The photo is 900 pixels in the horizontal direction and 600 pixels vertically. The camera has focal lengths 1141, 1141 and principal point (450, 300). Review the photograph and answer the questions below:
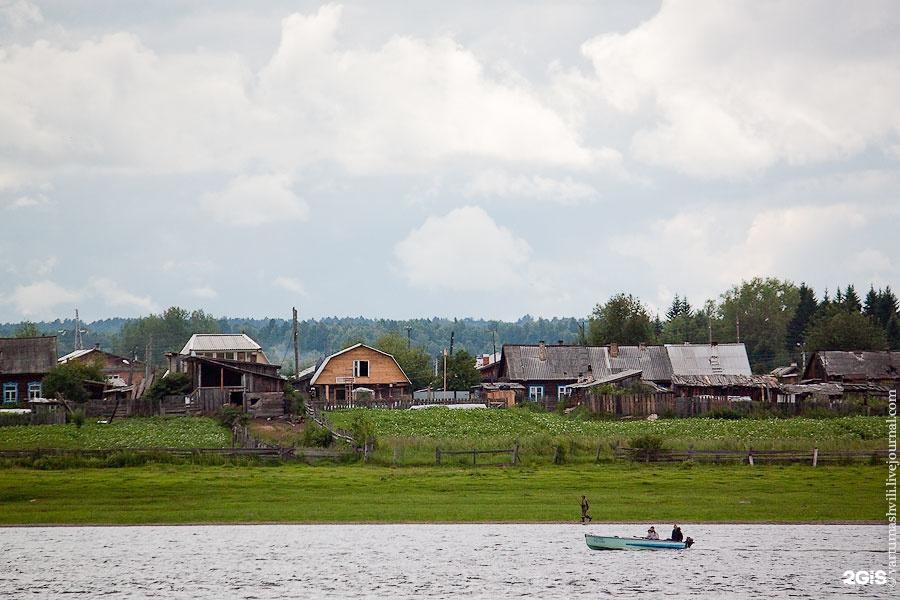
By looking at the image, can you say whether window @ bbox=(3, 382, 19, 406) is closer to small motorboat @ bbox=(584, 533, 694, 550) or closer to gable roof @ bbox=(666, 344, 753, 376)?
gable roof @ bbox=(666, 344, 753, 376)

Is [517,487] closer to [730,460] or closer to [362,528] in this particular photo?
[362,528]

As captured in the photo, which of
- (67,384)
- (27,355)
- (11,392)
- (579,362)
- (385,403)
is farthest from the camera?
(579,362)

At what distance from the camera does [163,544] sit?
43062 millimetres

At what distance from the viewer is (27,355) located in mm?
104625

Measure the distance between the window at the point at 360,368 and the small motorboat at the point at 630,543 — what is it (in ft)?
306

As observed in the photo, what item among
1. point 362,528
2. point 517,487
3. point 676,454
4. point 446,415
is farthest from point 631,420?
point 362,528

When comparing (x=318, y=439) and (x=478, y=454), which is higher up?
(x=318, y=439)

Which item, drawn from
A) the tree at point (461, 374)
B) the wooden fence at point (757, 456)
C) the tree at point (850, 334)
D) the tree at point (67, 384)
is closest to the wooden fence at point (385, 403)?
the tree at point (461, 374)

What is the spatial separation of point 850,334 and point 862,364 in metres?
36.3

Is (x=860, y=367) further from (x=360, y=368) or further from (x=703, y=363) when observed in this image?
(x=360, y=368)

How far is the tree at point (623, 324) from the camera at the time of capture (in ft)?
522

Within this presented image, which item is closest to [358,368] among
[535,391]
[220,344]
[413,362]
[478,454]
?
[220,344]

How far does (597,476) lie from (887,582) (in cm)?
2096

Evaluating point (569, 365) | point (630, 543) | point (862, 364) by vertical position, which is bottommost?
point (630, 543)
